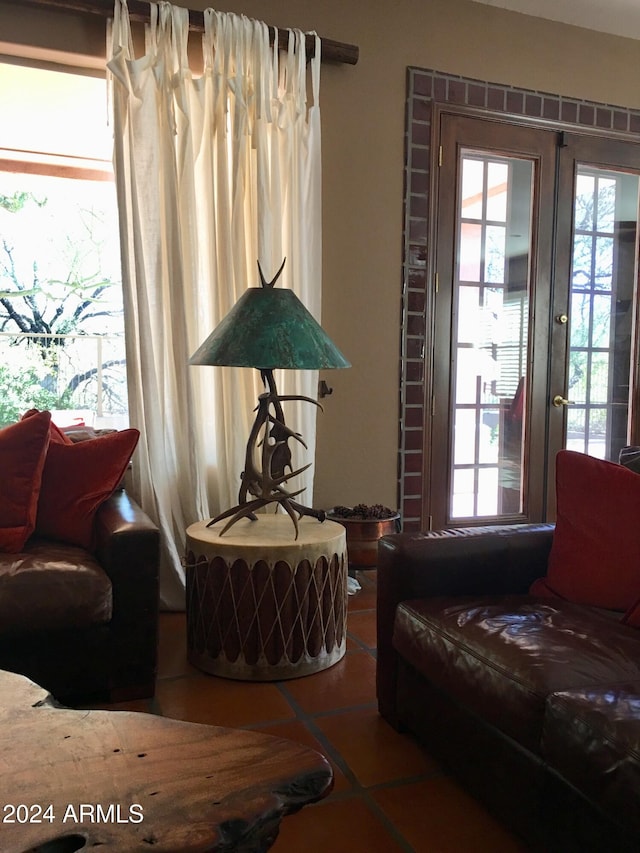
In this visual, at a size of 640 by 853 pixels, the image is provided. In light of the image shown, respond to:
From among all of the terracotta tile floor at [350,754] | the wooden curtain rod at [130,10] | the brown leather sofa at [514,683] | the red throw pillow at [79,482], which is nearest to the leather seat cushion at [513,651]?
the brown leather sofa at [514,683]

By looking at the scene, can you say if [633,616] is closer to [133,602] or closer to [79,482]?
[133,602]

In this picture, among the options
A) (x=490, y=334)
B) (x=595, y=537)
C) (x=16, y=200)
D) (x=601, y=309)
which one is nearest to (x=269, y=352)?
(x=595, y=537)

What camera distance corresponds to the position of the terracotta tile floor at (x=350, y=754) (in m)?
1.54

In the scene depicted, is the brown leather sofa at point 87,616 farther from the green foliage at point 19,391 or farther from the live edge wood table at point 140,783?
Result: the green foliage at point 19,391

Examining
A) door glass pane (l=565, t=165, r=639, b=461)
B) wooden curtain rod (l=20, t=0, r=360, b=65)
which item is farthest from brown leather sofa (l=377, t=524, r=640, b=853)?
wooden curtain rod (l=20, t=0, r=360, b=65)

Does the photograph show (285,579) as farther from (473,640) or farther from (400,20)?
(400,20)

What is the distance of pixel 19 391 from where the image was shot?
4.88 m

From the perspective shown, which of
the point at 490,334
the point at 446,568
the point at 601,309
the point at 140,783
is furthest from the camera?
the point at 601,309

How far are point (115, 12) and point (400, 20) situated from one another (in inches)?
53.2

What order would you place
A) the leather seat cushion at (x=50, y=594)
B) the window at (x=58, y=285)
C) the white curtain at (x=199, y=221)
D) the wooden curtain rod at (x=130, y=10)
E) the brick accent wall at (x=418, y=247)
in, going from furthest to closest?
the window at (x=58, y=285) < the brick accent wall at (x=418, y=247) < the white curtain at (x=199, y=221) < the wooden curtain rod at (x=130, y=10) < the leather seat cushion at (x=50, y=594)

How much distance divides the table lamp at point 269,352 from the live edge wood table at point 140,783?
4.11 feet

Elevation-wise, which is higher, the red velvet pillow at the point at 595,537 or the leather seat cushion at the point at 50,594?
the red velvet pillow at the point at 595,537

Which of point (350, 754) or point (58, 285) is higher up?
point (58, 285)

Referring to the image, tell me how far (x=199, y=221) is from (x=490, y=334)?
5.23 ft
